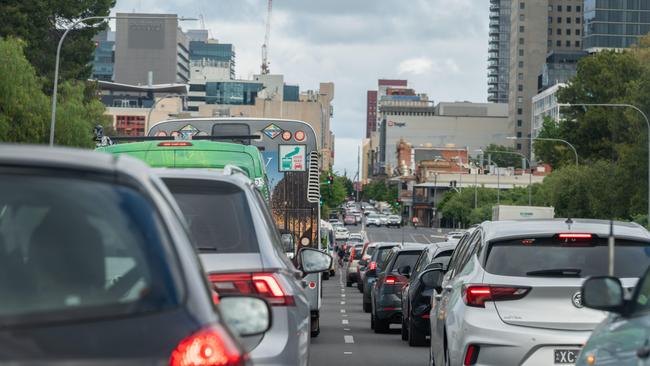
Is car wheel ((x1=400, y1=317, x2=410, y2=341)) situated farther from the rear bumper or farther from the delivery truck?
the delivery truck

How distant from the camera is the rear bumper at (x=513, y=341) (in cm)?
1093

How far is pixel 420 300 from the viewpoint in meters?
20.2

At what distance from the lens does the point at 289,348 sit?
8.48 metres

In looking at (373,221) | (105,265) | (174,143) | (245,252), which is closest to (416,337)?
(174,143)

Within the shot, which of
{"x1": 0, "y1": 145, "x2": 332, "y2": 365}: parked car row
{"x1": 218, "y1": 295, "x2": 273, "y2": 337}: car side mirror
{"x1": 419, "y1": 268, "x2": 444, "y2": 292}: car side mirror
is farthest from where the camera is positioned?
{"x1": 419, "y1": 268, "x2": 444, "y2": 292}: car side mirror

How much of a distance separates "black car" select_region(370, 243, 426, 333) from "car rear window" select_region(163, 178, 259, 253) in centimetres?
1513

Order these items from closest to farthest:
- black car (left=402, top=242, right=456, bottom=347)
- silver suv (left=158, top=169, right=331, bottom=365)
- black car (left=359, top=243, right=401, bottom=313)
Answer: silver suv (left=158, top=169, right=331, bottom=365)
black car (left=402, top=242, right=456, bottom=347)
black car (left=359, top=243, right=401, bottom=313)

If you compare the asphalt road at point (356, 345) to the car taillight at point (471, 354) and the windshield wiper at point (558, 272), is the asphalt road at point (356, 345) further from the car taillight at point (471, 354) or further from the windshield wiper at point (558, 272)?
the windshield wiper at point (558, 272)

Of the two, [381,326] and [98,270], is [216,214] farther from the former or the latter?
[381,326]

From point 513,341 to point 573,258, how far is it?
29.6 inches

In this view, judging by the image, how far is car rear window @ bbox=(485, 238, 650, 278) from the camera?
11164mm

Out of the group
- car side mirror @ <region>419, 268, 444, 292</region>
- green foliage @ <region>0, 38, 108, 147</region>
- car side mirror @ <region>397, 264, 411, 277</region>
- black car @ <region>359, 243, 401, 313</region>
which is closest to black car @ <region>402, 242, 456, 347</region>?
car side mirror @ <region>397, 264, 411, 277</region>

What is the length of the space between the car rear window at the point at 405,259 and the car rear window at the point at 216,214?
16750mm

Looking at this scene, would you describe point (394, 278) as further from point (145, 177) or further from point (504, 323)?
point (145, 177)
